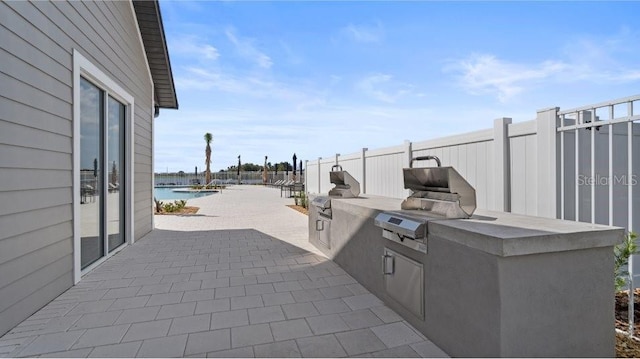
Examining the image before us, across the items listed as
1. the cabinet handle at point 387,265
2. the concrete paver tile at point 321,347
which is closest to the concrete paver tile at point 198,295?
the concrete paver tile at point 321,347

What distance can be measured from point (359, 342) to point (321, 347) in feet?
0.92

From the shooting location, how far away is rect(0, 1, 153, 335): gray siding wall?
251cm

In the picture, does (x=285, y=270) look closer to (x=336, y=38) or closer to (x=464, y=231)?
(x=464, y=231)

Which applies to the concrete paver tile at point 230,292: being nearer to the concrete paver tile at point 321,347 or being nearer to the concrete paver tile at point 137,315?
the concrete paver tile at point 137,315

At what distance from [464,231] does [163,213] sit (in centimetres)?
957

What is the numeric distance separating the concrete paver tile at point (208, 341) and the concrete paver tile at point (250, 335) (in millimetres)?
45

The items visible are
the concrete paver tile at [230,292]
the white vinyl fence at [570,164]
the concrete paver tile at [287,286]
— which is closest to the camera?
the white vinyl fence at [570,164]

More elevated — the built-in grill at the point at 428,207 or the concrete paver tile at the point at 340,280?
the built-in grill at the point at 428,207

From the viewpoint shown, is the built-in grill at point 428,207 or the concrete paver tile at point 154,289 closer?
the built-in grill at point 428,207

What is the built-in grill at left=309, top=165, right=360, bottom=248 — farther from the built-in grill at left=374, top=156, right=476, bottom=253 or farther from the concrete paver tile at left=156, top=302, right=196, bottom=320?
the concrete paver tile at left=156, top=302, right=196, bottom=320

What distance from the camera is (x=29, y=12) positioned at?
2.77m

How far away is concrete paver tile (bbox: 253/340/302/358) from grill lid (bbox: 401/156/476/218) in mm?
1440

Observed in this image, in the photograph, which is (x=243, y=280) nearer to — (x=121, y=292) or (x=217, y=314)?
(x=217, y=314)

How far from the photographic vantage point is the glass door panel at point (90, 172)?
393cm
